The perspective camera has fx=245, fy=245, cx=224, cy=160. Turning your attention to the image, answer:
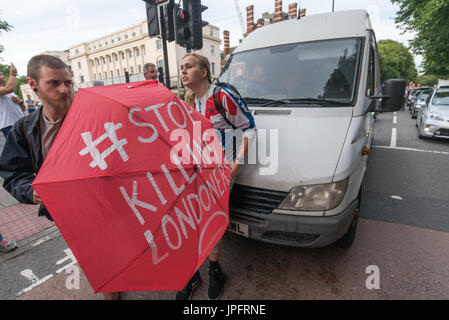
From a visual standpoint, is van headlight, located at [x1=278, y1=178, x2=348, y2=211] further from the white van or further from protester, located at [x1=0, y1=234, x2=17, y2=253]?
protester, located at [x1=0, y1=234, x2=17, y2=253]

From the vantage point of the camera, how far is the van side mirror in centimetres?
284

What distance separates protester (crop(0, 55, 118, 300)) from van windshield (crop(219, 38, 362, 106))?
1.94m

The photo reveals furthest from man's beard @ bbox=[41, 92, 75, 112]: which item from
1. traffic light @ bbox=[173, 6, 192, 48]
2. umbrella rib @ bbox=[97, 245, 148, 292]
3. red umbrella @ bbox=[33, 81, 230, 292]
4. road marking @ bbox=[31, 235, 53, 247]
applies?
traffic light @ bbox=[173, 6, 192, 48]

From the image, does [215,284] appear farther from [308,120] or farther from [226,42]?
[226,42]

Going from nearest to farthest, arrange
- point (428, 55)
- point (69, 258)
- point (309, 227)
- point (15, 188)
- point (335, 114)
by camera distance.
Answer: point (15, 188) → point (309, 227) → point (335, 114) → point (69, 258) → point (428, 55)

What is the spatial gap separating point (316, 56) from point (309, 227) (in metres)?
2.08

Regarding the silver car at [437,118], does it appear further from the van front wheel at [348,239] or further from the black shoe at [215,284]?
the black shoe at [215,284]

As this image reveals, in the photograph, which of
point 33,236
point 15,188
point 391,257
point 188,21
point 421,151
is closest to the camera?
point 15,188

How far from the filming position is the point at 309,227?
2031 millimetres

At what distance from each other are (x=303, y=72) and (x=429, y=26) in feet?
57.4

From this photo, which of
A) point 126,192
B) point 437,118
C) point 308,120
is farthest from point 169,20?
point 437,118
